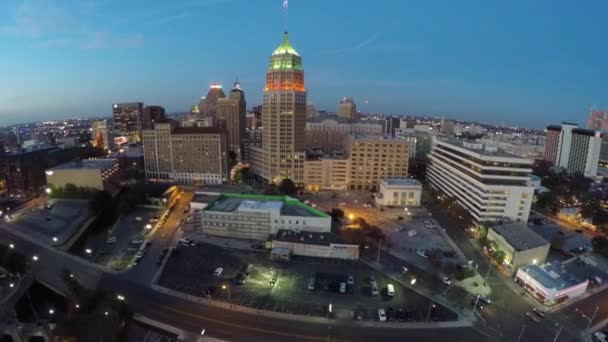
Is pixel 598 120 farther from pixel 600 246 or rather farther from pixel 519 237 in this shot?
pixel 519 237

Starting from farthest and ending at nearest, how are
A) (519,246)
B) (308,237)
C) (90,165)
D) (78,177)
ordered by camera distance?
(90,165)
(78,177)
(308,237)
(519,246)

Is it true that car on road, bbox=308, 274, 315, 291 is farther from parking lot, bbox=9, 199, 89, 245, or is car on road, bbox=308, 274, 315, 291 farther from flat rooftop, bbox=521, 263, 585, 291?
parking lot, bbox=9, 199, 89, 245

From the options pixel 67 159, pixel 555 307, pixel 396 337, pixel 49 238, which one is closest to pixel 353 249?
pixel 396 337

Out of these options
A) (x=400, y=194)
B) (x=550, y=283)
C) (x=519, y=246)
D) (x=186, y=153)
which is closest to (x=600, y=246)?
(x=519, y=246)

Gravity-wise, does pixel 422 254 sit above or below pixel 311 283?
above

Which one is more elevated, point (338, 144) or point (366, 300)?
point (338, 144)

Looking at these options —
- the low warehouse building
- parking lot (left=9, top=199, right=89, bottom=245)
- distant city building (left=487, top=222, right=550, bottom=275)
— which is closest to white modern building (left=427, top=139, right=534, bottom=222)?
distant city building (left=487, top=222, right=550, bottom=275)

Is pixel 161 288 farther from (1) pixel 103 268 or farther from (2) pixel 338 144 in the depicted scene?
(2) pixel 338 144
